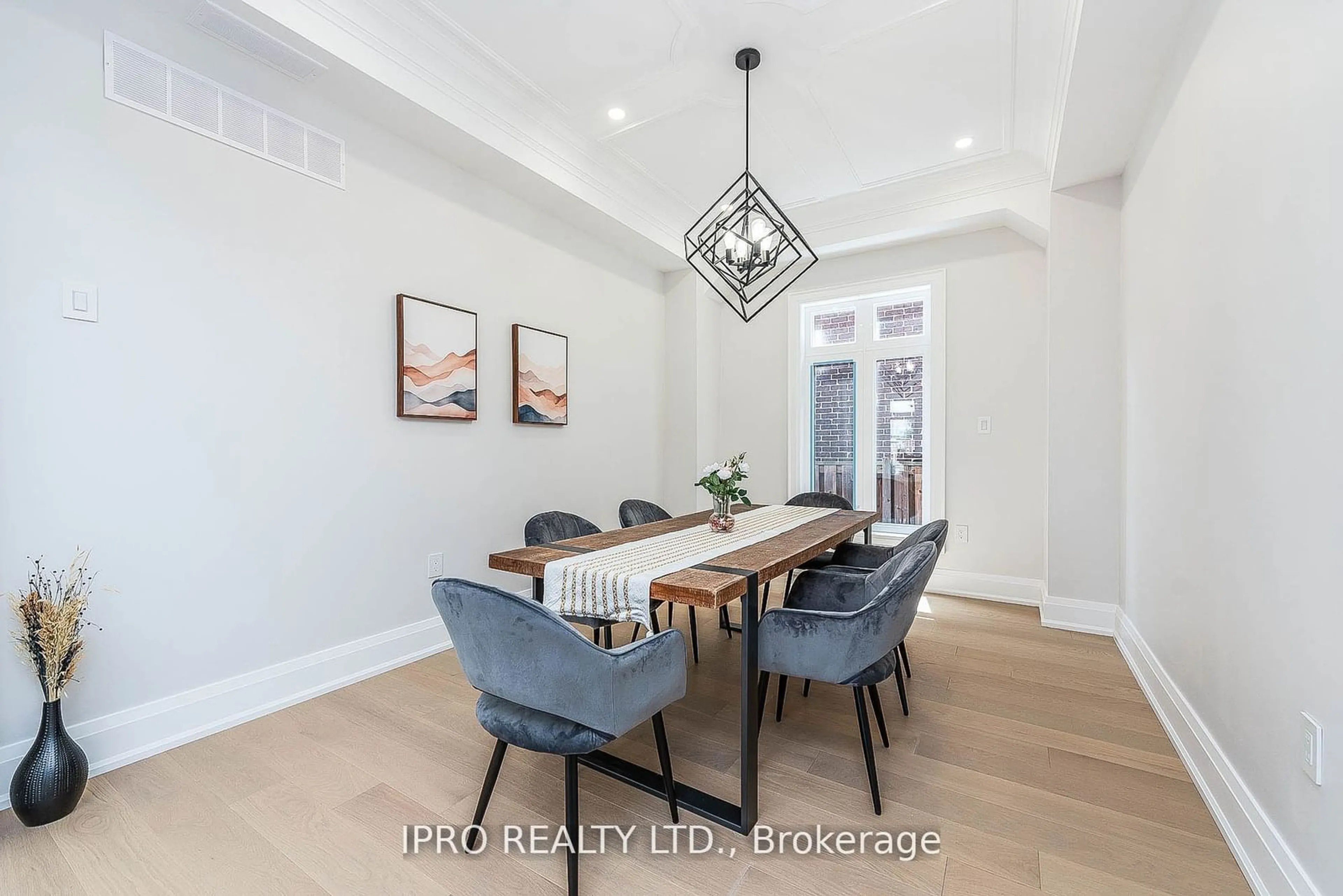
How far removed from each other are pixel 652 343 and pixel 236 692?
3.54 m

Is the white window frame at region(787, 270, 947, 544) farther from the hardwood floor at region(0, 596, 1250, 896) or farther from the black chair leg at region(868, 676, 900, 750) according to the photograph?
the black chair leg at region(868, 676, 900, 750)

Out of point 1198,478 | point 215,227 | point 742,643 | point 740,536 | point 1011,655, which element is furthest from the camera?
point 1011,655

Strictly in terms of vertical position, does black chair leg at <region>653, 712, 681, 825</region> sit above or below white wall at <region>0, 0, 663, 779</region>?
below

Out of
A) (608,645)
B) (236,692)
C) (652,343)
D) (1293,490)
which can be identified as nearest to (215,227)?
(236,692)

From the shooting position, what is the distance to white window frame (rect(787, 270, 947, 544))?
4402 millimetres

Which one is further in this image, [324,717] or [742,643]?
[324,717]

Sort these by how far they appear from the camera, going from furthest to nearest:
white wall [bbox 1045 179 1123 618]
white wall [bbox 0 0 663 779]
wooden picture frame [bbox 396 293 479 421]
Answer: white wall [bbox 1045 179 1123 618] < wooden picture frame [bbox 396 293 479 421] < white wall [bbox 0 0 663 779]

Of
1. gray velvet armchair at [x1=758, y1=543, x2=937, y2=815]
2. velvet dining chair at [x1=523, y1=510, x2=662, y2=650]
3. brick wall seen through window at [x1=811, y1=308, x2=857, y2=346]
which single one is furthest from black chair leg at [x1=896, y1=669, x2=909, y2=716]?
brick wall seen through window at [x1=811, y1=308, x2=857, y2=346]

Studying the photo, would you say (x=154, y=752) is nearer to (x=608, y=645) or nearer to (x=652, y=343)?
(x=608, y=645)

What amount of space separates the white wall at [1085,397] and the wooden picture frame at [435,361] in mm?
3506

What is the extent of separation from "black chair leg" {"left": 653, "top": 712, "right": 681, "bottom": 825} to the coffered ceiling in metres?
2.74

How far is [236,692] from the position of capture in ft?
7.68

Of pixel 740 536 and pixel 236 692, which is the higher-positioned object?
pixel 740 536

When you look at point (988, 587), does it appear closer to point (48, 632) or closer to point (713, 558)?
point (713, 558)
